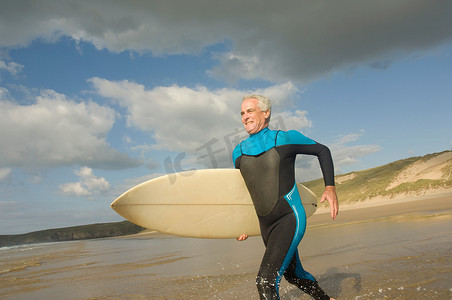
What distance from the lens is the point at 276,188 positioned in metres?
2.57

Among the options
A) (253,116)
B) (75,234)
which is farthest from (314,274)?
(75,234)

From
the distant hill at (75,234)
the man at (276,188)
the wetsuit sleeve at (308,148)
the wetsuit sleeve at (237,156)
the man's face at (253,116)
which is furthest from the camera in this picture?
the distant hill at (75,234)

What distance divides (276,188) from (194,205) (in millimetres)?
1175

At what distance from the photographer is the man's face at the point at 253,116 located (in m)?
2.78

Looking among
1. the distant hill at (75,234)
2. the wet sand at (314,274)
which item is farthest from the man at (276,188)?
the distant hill at (75,234)

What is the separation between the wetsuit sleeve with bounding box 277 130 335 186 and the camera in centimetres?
262

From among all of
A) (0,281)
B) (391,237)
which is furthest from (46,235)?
(391,237)

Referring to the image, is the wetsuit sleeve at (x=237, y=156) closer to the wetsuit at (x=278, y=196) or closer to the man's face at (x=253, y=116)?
the wetsuit at (x=278, y=196)

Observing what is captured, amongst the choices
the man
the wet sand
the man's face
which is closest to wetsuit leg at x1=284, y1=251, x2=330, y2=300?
the man

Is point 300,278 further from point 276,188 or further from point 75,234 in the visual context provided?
point 75,234

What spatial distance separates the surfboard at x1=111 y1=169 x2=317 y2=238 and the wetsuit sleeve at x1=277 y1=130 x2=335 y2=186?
79 centimetres

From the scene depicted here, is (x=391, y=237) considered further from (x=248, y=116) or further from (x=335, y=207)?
(x=248, y=116)

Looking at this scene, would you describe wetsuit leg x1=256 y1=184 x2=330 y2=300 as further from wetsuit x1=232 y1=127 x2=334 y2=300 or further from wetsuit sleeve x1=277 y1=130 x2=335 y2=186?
wetsuit sleeve x1=277 y1=130 x2=335 y2=186

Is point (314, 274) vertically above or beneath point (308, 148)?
beneath
